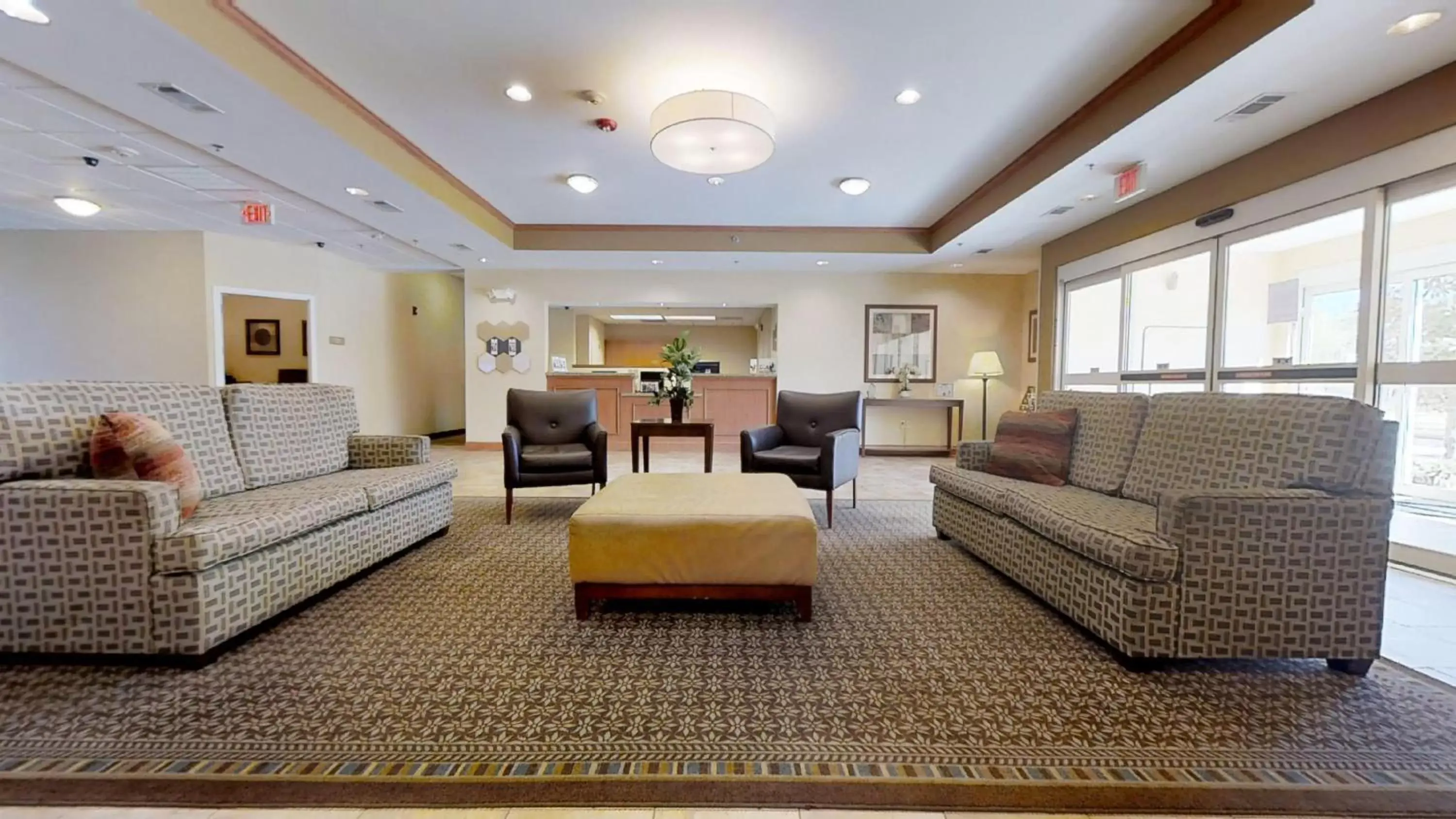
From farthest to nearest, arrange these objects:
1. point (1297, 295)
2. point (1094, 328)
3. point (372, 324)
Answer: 1. point (372, 324)
2. point (1094, 328)
3. point (1297, 295)

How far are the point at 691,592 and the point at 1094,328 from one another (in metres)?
5.29

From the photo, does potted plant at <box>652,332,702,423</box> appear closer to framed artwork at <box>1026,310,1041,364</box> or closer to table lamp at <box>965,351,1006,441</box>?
table lamp at <box>965,351,1006,441</box>

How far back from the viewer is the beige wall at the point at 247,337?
8.35 m

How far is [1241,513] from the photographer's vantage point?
69.2 inches

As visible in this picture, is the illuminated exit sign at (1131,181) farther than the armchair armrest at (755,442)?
No

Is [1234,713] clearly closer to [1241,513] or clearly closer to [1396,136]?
[1241,513]

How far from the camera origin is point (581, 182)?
4543mm

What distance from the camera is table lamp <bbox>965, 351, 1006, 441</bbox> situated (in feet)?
22.5

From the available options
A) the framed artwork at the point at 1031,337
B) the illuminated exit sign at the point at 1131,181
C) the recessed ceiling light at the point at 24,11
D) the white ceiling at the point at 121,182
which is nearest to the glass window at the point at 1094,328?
the illuminated exit sign at the point at 1131,181

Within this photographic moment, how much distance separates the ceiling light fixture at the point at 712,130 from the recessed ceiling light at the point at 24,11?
2.52 metres

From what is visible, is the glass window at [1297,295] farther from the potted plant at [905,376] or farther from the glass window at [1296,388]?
the potted plant at [905,376]

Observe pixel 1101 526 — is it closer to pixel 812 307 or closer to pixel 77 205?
pixel 812 307

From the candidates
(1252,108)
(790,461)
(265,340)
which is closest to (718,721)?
(790,461)

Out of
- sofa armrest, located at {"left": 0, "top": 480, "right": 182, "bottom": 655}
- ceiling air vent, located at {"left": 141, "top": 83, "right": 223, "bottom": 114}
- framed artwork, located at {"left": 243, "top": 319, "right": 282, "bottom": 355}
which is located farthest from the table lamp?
framed artwork, located at {"left": 243, "top": 319, "right": 282, "bottom": 355}
